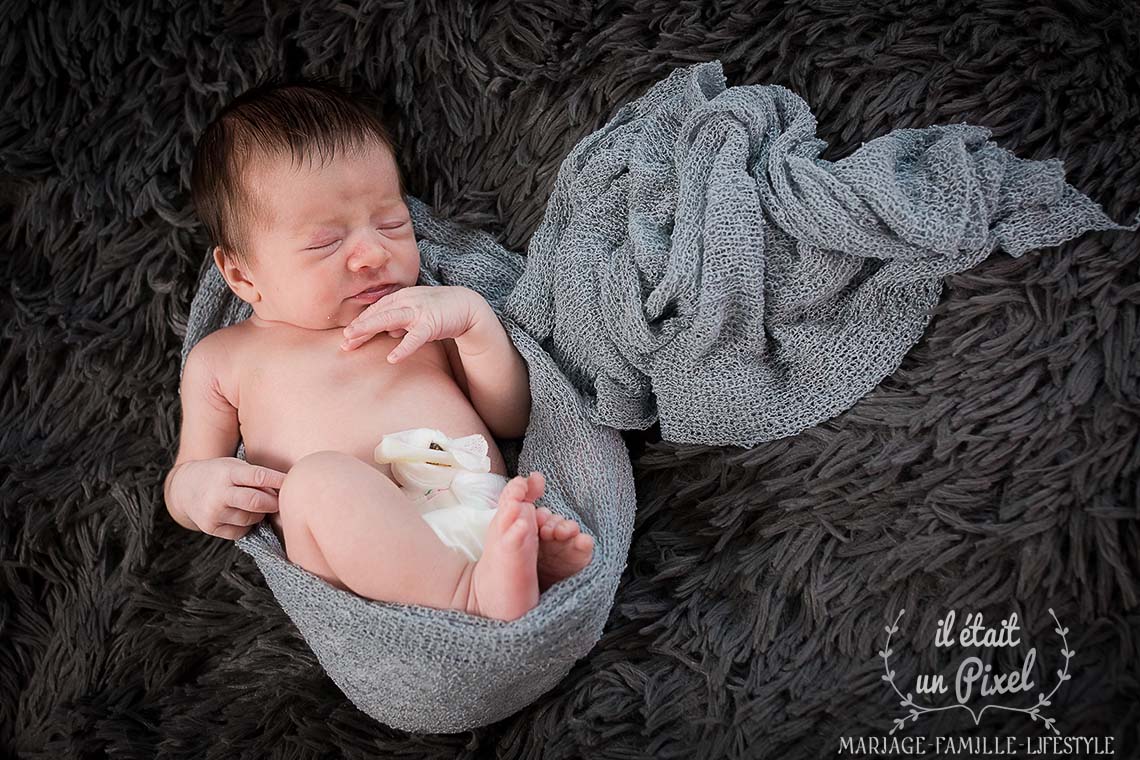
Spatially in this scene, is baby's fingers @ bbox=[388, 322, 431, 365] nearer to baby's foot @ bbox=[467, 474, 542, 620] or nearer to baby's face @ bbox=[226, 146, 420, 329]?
baby's face @ bbox=[226, 146, 420, 329]

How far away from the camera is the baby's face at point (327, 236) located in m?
1.13

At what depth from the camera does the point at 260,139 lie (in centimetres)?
114

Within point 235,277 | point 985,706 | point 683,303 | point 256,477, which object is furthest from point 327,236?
point 985,706

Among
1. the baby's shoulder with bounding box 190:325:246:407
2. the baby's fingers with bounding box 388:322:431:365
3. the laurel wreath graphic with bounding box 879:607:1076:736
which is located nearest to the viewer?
the laurel wreath graphic with bounding box 879:607:1076:736

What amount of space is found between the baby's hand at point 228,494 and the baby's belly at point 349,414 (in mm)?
41

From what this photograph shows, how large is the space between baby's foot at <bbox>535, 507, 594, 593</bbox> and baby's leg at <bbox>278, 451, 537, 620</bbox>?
0.05m

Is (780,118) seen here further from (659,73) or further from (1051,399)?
(1051,399)

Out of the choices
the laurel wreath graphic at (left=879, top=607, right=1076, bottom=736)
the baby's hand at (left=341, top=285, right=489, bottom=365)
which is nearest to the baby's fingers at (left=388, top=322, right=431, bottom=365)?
the baby's hand at (left=341, top=285, right=489, bottom=365)

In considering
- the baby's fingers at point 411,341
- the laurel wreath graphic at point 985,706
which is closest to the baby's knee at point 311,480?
the baby's fingers at point 411,341

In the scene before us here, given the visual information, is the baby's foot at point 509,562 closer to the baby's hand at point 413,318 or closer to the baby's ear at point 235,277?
the baby's hand at point 413,318

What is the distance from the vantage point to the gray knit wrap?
1.00m

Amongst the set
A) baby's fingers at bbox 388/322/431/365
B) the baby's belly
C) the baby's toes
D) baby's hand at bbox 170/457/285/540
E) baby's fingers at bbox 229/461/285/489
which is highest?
baby's fingers at bbox 388/322/431/365

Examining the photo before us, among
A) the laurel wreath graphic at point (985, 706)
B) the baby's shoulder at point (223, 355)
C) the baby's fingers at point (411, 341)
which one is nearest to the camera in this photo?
the laurel wreath graphic at point (985, 706)

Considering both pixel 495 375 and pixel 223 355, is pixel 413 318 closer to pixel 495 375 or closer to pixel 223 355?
pixel 495 375
